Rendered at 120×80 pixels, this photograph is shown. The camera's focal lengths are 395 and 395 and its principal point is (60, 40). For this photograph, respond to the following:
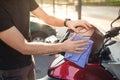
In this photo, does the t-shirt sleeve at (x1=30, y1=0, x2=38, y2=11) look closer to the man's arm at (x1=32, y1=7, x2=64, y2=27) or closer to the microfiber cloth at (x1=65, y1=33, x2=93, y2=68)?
the man's arm at (x1=32, y1=7, x2=64, y2=27)

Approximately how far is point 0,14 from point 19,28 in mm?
257

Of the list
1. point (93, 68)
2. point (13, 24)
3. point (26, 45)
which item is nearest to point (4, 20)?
point (13, 24)

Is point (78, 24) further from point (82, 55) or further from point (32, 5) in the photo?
point (32, 5)

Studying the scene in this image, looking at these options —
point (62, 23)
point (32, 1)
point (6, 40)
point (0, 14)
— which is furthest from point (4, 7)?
point (62, 23)

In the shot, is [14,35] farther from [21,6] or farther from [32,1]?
[32,1]

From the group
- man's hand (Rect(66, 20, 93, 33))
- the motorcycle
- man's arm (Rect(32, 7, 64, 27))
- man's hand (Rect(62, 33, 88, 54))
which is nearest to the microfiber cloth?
man's hand (Rect(62, 33, 88, 54))

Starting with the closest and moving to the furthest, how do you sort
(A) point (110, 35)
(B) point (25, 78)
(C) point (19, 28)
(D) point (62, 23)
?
(C) point (19, 28) < (B) point (25, 78) < (D) point (62, 23) < (A) point (110, 35)

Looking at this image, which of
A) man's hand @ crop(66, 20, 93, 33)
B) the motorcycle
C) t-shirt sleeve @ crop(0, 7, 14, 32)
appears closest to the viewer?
t-shirt sleeve @ crop(0, 7, 14, 32)

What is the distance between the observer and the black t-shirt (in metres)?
3.17

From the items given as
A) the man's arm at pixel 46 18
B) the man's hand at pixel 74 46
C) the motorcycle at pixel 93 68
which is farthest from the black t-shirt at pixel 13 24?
the man's hand at pixel 74 46

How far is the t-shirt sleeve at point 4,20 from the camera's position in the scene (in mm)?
3145

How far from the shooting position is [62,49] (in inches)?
122

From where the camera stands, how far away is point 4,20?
124 inches

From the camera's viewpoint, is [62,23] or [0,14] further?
[62,23]
